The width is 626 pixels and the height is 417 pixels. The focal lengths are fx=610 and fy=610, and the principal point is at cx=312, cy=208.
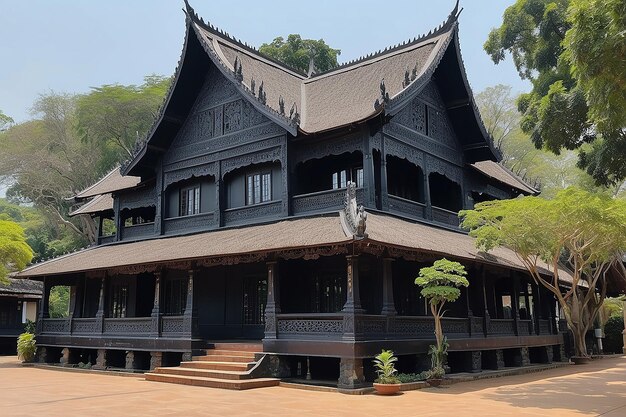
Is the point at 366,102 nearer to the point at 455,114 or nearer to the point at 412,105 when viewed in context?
the point at 412,105

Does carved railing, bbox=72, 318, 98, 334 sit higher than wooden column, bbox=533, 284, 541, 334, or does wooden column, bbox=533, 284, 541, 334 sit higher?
wooden column, bbox=533, 284, 541, 334

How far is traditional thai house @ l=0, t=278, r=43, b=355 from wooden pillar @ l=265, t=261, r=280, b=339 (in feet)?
70.1

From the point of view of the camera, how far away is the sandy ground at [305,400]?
1088cm

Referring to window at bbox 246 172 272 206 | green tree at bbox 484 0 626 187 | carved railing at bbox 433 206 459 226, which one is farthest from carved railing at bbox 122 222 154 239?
green tree at bbox 484 0 626 187

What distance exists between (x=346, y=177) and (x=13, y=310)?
74.9 feet

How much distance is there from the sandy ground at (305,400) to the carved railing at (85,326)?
3908 millimetres

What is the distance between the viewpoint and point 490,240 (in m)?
19.0

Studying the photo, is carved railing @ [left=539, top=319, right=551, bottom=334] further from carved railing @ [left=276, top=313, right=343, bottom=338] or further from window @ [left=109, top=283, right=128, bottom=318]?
window @ [left=109, top=283, right=128, bottom=318]

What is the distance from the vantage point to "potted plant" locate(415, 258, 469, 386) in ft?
47.9

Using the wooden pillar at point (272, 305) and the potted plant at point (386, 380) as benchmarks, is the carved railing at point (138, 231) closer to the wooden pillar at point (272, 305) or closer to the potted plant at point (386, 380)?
the wooden pillar at point (272, 305)

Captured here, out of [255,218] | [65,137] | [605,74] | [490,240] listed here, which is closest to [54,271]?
[255,218]

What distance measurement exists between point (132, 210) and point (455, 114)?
1347 centimetres

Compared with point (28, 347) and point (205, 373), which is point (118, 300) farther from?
point (205, 373)

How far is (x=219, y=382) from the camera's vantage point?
48.5 feet
